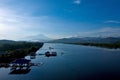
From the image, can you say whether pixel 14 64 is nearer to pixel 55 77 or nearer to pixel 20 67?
pixel 20 67

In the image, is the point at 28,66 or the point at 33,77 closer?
the point at 33,77

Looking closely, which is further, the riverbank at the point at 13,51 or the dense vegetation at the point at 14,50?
the dense vegetation at the point at 14,50

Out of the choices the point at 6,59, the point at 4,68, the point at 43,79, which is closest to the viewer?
the point at 43,79

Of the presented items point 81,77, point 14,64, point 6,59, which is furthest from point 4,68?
point 81,77

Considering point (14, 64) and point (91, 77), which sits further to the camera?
point (14, 64)

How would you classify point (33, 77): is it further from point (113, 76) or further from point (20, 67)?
point (113, 76)

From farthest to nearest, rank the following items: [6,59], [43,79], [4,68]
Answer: [6,59] < [4,68] < [43,79]

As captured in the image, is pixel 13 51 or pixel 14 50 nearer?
pixel 13 51

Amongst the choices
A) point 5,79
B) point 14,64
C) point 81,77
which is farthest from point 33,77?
point 14,64

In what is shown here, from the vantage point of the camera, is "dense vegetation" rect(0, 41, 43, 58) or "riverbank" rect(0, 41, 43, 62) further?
"dense vegetation" rect(0, 41, 43, 58)
